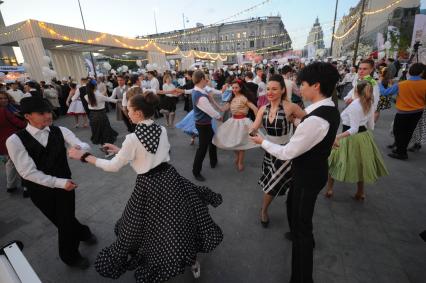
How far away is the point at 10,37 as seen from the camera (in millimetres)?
11008

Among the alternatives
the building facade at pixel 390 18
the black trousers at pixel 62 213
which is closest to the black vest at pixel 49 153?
the black trousers at pixel 62 213

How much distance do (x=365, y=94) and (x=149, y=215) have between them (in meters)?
2.79

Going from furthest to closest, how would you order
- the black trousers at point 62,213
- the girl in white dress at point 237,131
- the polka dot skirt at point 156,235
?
the girl in white dress at point 237,131 < the black trousers at point 62,213 < the polka dot skirt at point 156,235

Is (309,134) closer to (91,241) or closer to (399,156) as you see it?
(91,241)

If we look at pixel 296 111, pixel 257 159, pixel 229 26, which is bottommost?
pixel 257 159

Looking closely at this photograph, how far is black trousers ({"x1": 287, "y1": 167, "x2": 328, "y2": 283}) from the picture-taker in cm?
180

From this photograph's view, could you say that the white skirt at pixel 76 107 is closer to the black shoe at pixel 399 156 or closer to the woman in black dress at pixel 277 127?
the woman in black dress at pixel 277 127

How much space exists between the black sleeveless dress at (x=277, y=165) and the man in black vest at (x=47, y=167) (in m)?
1.95

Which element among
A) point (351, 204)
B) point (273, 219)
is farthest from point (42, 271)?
point (351, 204)

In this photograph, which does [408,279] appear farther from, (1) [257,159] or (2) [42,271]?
(2) [42,271]

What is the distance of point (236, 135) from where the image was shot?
4.50m

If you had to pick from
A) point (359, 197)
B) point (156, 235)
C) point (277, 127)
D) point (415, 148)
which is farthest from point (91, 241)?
point (415, 148)

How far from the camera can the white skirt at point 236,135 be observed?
14.7 feet

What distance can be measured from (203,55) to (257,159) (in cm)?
2586
